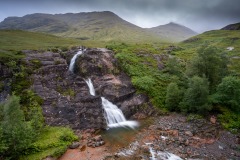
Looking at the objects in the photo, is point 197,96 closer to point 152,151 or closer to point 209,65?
point 209,65

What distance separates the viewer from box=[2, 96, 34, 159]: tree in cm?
2419

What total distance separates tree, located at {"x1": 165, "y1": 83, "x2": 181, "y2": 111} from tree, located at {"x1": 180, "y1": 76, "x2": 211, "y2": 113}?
202 cm

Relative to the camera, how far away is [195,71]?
45625mm

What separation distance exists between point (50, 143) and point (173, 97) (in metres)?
25.8

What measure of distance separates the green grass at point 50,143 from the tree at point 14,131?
135cm

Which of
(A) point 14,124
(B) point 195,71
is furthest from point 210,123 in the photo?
(A) point 14,124

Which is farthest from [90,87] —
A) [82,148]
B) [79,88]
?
[82,148]

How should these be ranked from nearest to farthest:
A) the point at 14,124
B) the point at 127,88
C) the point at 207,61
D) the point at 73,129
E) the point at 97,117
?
the point at 14,124
the point at 73,129
the point at 97,117
the point at 207,61
the point at 127,88

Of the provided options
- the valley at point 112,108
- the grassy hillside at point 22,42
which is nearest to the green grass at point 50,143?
the valley at point 112,108

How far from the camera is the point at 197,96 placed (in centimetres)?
3959

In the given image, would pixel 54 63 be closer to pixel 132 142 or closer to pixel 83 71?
pixel 83 71

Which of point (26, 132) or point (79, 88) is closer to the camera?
point (26, 132)

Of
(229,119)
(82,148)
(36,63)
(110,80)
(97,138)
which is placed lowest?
(82,148)

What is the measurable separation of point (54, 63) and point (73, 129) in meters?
20.5
